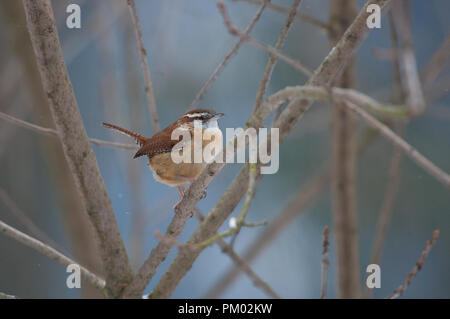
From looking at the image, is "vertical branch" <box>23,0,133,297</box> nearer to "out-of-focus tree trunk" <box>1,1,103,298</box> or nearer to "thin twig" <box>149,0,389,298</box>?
"thin twig" <box>149,0,389,298</box>

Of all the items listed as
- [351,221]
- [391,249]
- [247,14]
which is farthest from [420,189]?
[247,14]

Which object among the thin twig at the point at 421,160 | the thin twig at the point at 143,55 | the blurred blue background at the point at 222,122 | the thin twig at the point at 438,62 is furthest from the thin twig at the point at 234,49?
the thin twig at the point at 438,62

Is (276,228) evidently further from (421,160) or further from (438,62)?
(421,160)

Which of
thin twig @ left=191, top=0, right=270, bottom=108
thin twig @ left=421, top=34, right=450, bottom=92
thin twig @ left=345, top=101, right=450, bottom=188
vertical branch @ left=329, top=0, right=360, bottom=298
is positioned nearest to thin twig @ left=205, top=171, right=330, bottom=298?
vertical branch @ left=329, top=0, right=360, bottom=298

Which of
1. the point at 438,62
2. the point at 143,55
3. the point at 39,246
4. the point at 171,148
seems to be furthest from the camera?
the point at 438,62

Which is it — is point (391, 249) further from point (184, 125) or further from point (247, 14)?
point (184, 125)

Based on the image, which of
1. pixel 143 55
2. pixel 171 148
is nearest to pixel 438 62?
pixel 171 148

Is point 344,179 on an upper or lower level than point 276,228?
upper
